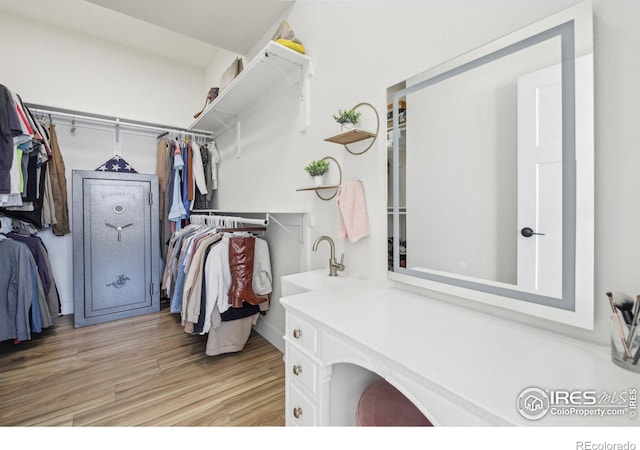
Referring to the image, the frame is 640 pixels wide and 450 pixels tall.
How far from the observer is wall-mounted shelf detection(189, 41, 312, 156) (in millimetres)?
1898

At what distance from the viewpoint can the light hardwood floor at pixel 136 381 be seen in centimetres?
155

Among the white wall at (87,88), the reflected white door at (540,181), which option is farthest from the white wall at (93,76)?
the reflected white door at (540,181)

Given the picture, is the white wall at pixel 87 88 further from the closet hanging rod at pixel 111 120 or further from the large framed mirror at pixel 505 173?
the large framed mirror at pixel 505 173

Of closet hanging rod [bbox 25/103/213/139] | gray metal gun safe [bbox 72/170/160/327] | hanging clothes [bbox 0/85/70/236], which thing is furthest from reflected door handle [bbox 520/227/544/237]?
closet hanging rod [bbox 25/103/213/139]

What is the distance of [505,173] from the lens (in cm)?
99

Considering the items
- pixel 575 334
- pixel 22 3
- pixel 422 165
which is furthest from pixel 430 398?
pixel 22 3

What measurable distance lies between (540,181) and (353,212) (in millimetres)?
837

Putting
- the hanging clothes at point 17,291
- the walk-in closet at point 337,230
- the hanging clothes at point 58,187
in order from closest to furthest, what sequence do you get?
1. the walk-in closet at point 337,230
2. the hanging clothes at point 17,291
3. the hanging clothes at point 58,187

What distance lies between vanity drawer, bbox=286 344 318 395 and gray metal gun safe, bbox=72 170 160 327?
8.55 feet

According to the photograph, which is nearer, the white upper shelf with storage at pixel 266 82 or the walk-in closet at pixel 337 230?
the walk-in closet at pixel 337 230

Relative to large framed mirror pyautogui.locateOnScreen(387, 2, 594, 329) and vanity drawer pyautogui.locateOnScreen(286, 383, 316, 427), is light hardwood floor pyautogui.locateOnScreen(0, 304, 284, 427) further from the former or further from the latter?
large framed mirror pyautogui.locateOnScreen(387, 2, 594, 329)

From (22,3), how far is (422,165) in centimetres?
411

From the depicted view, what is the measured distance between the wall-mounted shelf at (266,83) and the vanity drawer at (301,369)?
58.2 inches
